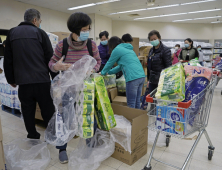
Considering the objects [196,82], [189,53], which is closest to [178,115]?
[196,82]

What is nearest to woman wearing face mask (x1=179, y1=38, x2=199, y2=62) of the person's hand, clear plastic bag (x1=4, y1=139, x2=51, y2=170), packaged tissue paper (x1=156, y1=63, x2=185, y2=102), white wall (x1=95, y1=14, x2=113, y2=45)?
packaged tissue paper (x1=156, y1=63, x2=185, y2=102)

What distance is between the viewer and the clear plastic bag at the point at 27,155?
1.62 m

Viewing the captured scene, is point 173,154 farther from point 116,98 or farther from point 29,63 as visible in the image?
point 29,63

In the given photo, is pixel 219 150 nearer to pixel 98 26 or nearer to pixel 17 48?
pixel 17 48

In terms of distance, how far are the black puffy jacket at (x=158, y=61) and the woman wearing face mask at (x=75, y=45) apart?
1168 mm

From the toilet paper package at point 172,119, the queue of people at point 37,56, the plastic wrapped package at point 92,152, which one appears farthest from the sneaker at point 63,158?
the toilet paper package at point 172,119

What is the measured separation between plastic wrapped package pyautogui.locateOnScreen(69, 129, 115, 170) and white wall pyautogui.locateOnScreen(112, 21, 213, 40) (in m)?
9.92

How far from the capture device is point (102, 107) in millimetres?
→ 1508

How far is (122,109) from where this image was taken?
2.11 meters

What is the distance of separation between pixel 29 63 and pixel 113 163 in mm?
1301

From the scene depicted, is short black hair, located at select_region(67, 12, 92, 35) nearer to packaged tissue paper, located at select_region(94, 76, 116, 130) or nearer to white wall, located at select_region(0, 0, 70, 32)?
packaged tissue paper, located at select_region(94, 76, 116, 130)

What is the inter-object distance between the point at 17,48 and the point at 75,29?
1.95 feet

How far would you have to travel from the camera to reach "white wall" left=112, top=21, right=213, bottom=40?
36.3ft

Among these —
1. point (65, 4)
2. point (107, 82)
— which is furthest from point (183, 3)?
point (107, 82)
